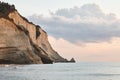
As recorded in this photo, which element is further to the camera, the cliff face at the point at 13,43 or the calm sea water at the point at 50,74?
the cliff face at the point at 13,43

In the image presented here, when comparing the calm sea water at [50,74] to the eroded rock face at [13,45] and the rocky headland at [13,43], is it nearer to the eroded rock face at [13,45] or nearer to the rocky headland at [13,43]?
the eroded rock face at [13,45]

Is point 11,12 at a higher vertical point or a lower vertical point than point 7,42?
higher

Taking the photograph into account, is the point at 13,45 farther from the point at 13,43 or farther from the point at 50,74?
the point at 50,74

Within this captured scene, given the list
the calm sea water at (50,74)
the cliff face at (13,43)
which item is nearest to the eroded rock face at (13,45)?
the cliff face at (13,43)

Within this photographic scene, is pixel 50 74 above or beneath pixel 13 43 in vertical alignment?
beneath

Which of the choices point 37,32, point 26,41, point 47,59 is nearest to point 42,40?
point 37,32

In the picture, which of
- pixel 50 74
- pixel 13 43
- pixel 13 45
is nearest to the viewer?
pixel 50 74

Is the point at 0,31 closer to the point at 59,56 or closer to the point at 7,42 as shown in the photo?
the point at 7,42

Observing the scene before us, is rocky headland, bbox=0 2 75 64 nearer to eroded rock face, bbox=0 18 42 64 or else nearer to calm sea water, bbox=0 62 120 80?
eroded rock face, bbox=0 18 42 64

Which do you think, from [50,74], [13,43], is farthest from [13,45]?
[50,74]

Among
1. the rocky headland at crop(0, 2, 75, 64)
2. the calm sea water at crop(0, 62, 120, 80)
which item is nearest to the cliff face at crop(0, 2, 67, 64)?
the rocky headland at crop(0, 2, 75, 64)

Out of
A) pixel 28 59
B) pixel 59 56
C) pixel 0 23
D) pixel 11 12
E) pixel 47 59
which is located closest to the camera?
pixel 0 23

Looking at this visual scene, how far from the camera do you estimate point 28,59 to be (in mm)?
98375

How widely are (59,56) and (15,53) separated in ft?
330
